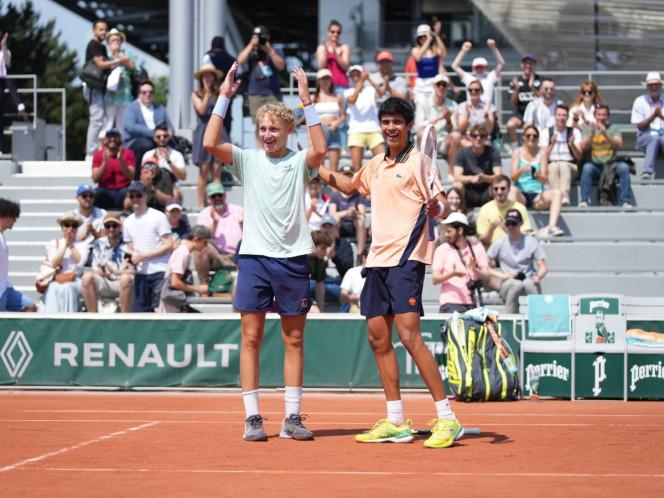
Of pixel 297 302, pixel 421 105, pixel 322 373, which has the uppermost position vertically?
pixel 421 105

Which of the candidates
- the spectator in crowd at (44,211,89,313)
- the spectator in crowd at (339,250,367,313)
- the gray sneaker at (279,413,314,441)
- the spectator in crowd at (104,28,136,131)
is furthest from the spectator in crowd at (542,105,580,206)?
the gray sneaker at (279,413,314,441)

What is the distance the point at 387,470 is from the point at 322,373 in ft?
22.6

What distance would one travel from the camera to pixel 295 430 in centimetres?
882

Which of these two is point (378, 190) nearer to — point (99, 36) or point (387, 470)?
point (387, 470)

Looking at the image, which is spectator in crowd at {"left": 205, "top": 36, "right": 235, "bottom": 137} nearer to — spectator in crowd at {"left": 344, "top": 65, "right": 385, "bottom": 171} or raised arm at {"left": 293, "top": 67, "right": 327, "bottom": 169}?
spectator in crowd at {"left": 344, "top": 65, "right": 385, "bottom": 171}

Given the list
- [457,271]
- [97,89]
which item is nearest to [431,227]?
[457,271]

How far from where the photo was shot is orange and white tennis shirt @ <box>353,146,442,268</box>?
27.9ft

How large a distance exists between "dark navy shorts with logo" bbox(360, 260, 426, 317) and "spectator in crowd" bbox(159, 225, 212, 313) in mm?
7569

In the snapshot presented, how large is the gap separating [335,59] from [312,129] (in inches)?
456

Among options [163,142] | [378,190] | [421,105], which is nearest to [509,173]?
[421,105]

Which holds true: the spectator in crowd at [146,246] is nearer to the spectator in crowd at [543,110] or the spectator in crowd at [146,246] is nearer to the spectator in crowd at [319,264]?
the spectator in crowd at [319,264]

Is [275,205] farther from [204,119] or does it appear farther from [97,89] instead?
[97,89]

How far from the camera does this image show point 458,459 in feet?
25.8

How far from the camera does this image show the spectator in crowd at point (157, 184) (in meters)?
17.8
